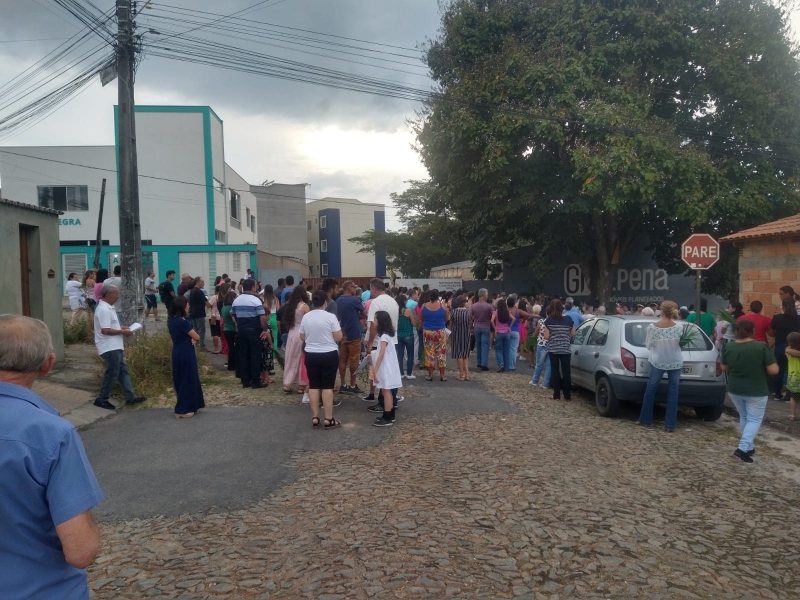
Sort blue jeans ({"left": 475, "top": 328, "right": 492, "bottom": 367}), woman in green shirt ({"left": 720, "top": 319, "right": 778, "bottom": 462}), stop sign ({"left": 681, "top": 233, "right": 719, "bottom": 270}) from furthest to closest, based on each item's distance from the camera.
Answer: blue jeans ({"left": 475, "top": 328, "right": 492, "bottom": 367}), stop sign ({"left": 681, "top": 233, "right": 719, "bottom": 270}), woman in green shirt ({"left": 720, "top": 319, "right": 778, "bottom": 462})

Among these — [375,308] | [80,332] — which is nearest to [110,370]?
[375,308]

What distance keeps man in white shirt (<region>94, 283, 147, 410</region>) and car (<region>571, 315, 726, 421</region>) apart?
6.77 m

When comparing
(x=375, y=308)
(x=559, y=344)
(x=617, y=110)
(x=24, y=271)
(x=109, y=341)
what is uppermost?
(x=617, y=110)

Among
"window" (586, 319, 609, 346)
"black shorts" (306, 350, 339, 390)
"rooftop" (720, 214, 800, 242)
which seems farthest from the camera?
"rooftop" (720, 214, 800, 242)

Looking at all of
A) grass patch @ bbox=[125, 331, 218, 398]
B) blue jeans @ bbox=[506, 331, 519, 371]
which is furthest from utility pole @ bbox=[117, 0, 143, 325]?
blue jeans @ bbox=[506, 331, 519, 371]

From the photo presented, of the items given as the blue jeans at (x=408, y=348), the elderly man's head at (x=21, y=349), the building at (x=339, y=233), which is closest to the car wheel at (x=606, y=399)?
the blue jeans at (x=408, y=348)

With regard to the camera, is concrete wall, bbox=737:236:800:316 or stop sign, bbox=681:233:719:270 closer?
stop sign, bbox=681:233:719:270

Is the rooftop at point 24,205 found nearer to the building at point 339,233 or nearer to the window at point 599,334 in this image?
the window at point 599,334

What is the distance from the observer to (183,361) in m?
8.81

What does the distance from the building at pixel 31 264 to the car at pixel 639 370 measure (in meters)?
9.17

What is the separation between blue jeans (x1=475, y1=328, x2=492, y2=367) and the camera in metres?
14.1

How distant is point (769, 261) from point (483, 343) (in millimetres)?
5946

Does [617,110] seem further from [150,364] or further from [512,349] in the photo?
[150,364]

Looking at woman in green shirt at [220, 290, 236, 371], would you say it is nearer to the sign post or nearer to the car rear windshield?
the car rear windshield
